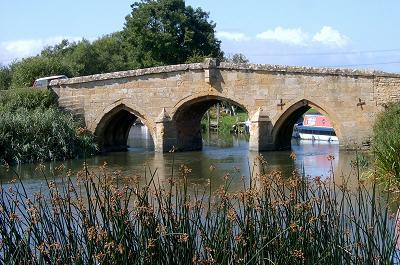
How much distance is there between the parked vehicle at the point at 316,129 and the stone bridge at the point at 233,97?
25.2ft

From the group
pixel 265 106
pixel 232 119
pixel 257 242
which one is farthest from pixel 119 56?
pixel 257 242

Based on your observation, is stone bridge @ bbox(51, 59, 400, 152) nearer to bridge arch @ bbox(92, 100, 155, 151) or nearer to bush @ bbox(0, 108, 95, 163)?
bridge arch @ bbox(92, 100, 155, 151)

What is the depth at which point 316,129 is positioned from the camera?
33.4m

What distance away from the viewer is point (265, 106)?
23.0 m

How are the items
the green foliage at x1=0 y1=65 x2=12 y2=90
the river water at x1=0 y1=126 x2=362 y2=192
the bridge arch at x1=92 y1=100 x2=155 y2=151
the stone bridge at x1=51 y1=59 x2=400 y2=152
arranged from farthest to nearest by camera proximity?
the green foliage at x1=0 y1=65 x2=12 y2=90
the bridge arch at x1=92 y1=100 x2=155 y2=151
the stone bridge at x1=51 y1=59 x2=400 y2=152
the river water at x1=0 y1=126 x2=362 y2=192

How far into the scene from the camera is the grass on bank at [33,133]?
2178 cm

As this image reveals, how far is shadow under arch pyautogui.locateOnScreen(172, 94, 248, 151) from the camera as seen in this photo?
2406 cm

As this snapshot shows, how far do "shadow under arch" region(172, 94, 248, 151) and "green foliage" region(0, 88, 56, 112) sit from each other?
4.84 metres

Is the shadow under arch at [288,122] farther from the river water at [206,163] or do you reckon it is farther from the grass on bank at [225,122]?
the grass on bank at [225,122]

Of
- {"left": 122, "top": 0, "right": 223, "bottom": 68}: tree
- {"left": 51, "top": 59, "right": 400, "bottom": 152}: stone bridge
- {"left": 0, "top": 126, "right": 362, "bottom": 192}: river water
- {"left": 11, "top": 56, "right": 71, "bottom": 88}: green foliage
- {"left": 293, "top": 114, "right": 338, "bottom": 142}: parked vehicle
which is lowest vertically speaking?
{"left": 0, "top": 126, "right": 362, "bottom": 192}: river water

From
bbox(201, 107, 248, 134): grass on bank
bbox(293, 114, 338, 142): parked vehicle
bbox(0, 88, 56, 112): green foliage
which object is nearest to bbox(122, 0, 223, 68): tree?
bbox(201, 107, 248, 134): grass on bank

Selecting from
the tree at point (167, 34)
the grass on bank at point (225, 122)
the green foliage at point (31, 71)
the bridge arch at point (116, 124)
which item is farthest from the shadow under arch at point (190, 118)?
the tree at point (167, 34)

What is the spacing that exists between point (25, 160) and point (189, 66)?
6.33 meters

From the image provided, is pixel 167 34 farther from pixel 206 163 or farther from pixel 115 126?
pixel 206 163
